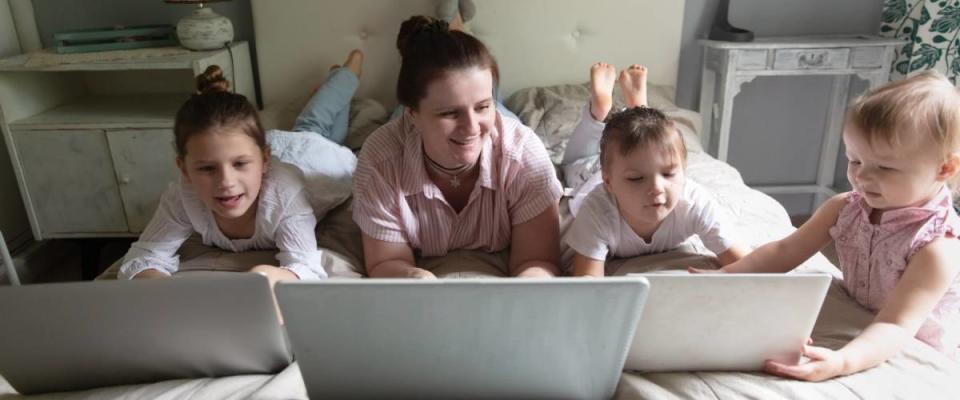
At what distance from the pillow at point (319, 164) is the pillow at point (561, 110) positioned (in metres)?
0.67

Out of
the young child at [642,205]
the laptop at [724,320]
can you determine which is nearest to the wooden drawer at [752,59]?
the young child at [642,205]

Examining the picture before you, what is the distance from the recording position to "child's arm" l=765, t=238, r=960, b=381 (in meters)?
0.83

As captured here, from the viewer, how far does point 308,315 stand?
0.68m

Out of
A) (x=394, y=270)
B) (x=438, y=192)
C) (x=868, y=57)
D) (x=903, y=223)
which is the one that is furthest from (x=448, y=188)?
(x=868, y=57)

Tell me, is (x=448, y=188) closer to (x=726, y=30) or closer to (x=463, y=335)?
(x=463, y=335)

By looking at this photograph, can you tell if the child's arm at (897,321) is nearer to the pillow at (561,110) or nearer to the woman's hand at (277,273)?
the woman's hand at (277,273)

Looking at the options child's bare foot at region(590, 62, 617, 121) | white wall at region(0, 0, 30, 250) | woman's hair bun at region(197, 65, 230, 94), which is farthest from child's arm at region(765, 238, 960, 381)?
white wall at region(0, 0, 30, 250)

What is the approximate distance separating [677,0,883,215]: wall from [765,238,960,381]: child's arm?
5.71ft

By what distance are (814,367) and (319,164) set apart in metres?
1.19

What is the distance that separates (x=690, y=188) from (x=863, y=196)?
32 cm

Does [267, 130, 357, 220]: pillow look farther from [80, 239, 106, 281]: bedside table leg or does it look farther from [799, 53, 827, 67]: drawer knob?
[799, 53, 827, 67]: drawer knob

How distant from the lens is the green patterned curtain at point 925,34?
2129 millimetres

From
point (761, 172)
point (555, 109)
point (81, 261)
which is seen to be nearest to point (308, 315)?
point (555, 109)

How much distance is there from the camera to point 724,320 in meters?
0.77
